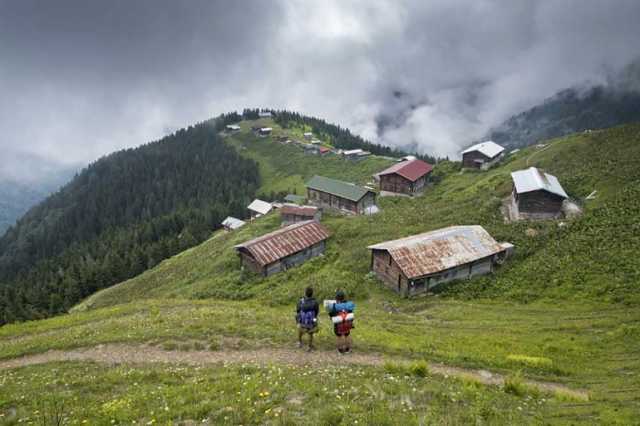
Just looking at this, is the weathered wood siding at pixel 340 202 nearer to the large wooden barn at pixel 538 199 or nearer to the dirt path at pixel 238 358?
the large wooden barn at pixel 538 199

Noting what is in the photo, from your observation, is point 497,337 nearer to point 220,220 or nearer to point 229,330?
point 229,330

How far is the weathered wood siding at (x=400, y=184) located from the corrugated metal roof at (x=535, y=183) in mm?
36501

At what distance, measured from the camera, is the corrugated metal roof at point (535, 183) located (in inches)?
1963

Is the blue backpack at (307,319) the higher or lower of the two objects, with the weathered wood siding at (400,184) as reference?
lower

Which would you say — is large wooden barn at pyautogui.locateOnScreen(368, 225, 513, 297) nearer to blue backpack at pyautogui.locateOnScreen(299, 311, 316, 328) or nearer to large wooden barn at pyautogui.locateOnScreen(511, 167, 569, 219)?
large wooden barn at pyautogui.locateOnScreen(511, 167, 569, 219)

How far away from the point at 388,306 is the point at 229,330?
1781 centimetres

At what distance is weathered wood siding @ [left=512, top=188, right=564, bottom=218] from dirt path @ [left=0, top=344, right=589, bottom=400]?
38950 millimetres

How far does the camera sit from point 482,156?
97750mm

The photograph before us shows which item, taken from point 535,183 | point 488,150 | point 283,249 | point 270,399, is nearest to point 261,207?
point 488,150

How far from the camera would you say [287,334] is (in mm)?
21609

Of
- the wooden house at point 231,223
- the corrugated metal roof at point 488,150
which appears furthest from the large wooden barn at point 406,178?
the wooden house at point 231,223

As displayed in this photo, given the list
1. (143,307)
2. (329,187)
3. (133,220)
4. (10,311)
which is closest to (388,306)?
(143,307)

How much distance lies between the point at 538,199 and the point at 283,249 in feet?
112

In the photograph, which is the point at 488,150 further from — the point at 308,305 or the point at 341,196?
the point at 308,305
